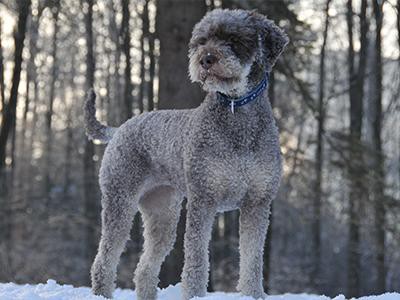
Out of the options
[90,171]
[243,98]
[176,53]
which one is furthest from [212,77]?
[90,171]

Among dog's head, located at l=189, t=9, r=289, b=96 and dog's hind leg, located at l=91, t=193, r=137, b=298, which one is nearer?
dog's head, located at l=189, t=9, r=289, b=96

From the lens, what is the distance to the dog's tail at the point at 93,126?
524 cm

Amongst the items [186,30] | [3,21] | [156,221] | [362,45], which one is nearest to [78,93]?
[3,21]

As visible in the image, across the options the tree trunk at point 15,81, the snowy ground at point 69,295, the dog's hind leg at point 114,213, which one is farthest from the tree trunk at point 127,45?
the dog's hind leg at point 114,213

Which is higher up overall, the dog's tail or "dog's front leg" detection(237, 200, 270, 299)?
the dog's tail

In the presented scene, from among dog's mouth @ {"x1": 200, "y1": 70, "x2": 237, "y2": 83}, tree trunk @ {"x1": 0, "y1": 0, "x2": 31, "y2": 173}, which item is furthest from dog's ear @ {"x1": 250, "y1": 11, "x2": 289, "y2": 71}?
tree trunk @ {"x1": 0, "y1": 0, "x2": 31, "y2": 173}

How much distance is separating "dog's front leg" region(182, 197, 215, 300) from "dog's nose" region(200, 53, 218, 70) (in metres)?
0.86

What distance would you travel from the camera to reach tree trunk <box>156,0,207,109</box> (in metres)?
7.14

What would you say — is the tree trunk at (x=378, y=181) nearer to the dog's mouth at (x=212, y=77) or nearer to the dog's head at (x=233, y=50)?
the dog's head at (x=233, y=50)

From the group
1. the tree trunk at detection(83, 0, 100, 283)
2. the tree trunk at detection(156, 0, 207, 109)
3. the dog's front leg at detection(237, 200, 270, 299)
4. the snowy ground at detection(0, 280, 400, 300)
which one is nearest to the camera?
the dog's front leg at detection(237, 200, 270, 299)

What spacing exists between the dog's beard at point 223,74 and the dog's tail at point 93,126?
150cm

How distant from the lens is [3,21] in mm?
16141

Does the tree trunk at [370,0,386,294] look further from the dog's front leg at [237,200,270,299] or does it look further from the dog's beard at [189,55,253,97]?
the dog's beard at [189,55,253,97]

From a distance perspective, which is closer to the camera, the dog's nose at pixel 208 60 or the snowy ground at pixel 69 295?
the dog's nose at pixel 208 60
